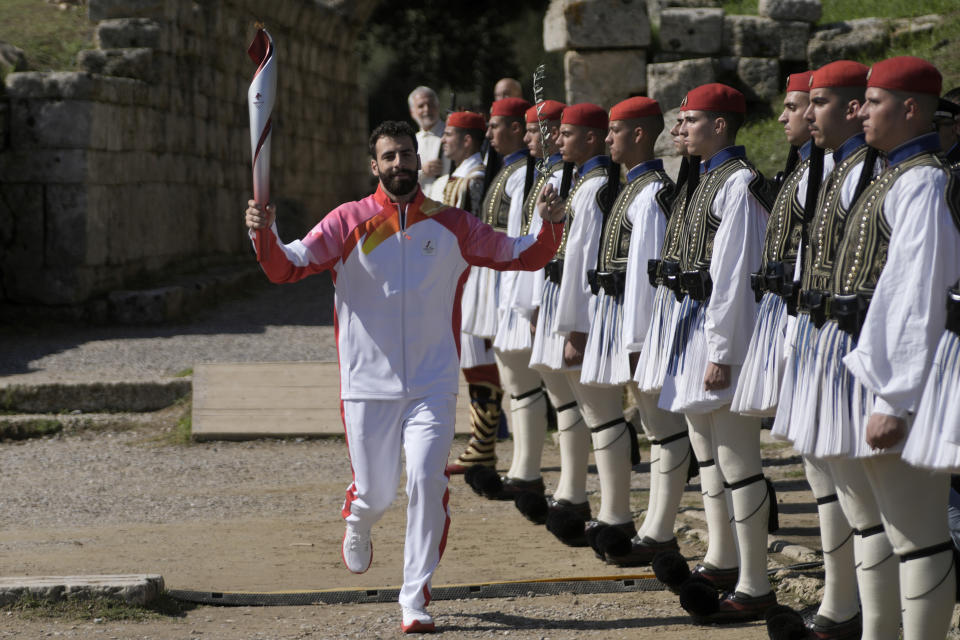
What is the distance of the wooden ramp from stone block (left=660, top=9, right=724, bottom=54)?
3.95 meters

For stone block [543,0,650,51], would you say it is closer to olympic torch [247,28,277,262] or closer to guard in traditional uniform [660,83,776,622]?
guard in traditional uniform [660,83,776,622]

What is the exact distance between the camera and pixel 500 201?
24.3 ft

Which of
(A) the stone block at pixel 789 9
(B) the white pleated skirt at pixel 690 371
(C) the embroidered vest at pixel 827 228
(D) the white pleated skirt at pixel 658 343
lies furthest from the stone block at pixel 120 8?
(C) the embroidered vest at pixel 827 228

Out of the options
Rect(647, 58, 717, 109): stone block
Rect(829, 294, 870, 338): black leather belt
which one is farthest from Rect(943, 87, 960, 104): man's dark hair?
Rect(647, 58, 717, 109): stone block

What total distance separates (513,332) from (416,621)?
256 centimetres

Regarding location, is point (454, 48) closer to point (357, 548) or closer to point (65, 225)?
point (65, 225)

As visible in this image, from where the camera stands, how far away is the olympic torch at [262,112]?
4.60m

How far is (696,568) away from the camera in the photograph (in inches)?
205

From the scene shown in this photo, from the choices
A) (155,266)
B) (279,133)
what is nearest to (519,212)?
(155,266)

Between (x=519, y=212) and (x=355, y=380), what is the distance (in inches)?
99.3

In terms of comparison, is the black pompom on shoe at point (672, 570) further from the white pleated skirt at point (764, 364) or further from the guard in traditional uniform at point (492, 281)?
the guard in traditional uniform at point (492, 281)

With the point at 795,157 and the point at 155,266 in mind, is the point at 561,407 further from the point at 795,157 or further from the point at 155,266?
the point at 155,266

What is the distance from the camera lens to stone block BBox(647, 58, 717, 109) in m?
11.6

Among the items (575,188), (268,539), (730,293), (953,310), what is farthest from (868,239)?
(268,539)
